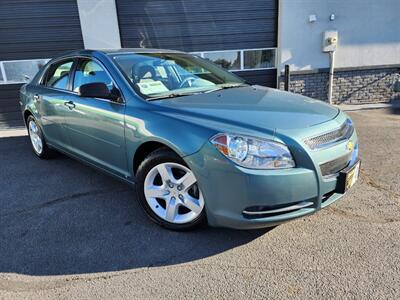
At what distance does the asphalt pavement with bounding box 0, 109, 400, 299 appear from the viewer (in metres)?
2.17

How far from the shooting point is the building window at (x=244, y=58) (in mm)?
8016

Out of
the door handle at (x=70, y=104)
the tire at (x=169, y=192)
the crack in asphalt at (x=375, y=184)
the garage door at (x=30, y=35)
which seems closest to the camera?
the tire at (x=169, y=192)

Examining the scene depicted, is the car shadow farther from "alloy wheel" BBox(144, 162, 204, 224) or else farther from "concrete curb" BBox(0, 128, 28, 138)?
"concrete curb" BBox(0, 128, 28, 138)

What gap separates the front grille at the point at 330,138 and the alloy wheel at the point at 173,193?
2.94 feet

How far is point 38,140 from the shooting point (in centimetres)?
482

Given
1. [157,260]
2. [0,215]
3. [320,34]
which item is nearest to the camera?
[157,260]

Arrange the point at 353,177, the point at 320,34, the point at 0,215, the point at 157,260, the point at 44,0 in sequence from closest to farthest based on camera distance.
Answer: the point at 157,260
the point at 353,177
the point at 0,215
the point at 44,0
the point at 320,34

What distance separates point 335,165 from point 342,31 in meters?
6.58

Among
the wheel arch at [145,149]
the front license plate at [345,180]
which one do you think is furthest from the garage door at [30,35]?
the front license plate at [345,180]

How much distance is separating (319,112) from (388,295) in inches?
55.6

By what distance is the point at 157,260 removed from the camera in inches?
97.6

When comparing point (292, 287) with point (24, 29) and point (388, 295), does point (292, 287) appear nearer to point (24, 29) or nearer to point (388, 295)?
point (388, 295)

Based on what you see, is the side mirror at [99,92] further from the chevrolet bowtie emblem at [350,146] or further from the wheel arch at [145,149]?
the chevrolet bowtie emblem at [350,146]

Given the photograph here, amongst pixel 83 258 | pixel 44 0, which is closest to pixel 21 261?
pixel 83 258
